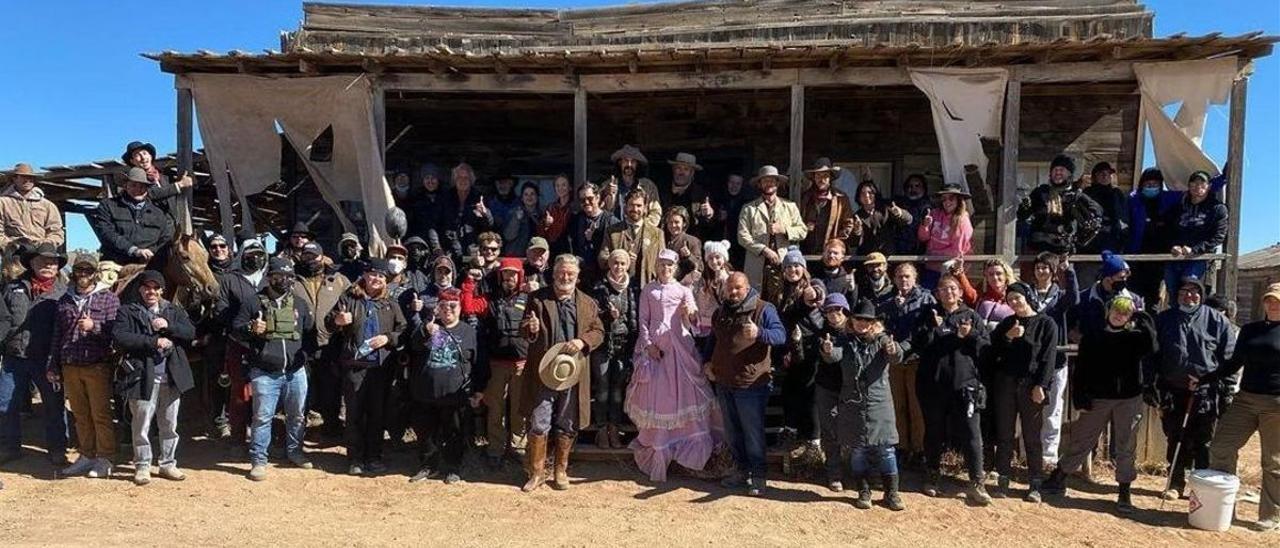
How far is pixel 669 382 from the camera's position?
18.9 feet

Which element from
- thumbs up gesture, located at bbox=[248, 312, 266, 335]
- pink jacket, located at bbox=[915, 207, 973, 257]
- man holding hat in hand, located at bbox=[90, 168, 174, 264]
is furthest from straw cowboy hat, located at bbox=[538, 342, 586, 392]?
man holding hat in hand, located at bbox=[90, 168, 174, 264]

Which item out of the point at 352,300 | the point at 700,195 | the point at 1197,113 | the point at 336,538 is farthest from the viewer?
the point at 700,195

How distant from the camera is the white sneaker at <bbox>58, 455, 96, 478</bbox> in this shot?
589 cm

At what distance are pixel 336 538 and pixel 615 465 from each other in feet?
7.31

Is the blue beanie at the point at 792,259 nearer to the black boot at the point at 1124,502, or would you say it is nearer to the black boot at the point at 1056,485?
the black boot at the point at 1056,485

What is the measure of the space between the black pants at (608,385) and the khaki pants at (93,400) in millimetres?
3670

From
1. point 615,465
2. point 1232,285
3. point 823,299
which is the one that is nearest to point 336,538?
point 615,465

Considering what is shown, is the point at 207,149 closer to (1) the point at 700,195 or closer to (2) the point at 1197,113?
(1) the point at 700,195

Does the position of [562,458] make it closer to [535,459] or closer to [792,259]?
[535,459]

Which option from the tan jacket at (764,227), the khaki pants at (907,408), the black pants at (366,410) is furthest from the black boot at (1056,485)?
the black pants at (366,410)

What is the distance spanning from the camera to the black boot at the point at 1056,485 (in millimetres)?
5816

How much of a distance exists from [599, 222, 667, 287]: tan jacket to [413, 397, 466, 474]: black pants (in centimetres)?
168

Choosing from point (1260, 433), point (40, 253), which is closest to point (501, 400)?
point (40, 253)

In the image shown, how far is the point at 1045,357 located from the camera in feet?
A: 17.9
